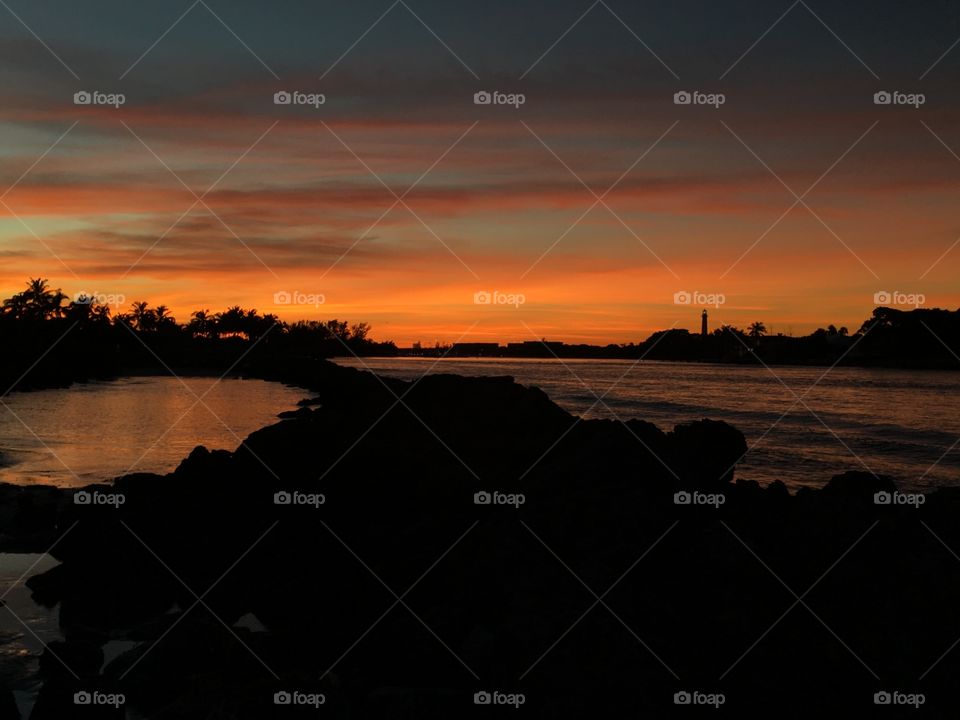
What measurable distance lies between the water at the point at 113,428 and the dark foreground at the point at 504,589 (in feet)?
41.1

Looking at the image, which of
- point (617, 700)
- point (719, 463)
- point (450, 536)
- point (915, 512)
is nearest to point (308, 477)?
point (450, 536)

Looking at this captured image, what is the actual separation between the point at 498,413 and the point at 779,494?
10.2 m

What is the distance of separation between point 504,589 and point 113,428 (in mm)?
38120

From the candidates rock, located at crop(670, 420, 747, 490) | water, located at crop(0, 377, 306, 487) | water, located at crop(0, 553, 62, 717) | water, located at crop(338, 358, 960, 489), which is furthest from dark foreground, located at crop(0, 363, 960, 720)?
water, located at crop(338, 358, 960, 489)

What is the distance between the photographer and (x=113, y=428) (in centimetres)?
4397

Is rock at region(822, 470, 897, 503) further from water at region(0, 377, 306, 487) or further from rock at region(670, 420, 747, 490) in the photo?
water at region(0, 377, 306, 487)

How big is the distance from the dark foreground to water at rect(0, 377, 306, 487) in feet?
41.1

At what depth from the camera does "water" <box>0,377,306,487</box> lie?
29750 millimetres

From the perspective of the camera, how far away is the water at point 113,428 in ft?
97.6

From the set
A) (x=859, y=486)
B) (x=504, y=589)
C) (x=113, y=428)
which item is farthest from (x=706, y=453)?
(x=113, y=428)

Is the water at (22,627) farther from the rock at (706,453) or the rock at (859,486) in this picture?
the rock at (859,486)

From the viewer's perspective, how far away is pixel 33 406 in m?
60.5

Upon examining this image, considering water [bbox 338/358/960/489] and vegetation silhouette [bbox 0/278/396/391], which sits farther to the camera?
vegetation silhouette [bbox 0/278/396/391]

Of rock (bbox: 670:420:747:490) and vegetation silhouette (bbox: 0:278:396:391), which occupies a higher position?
vegetation silhouette (bbox: 0:278:396:391)
